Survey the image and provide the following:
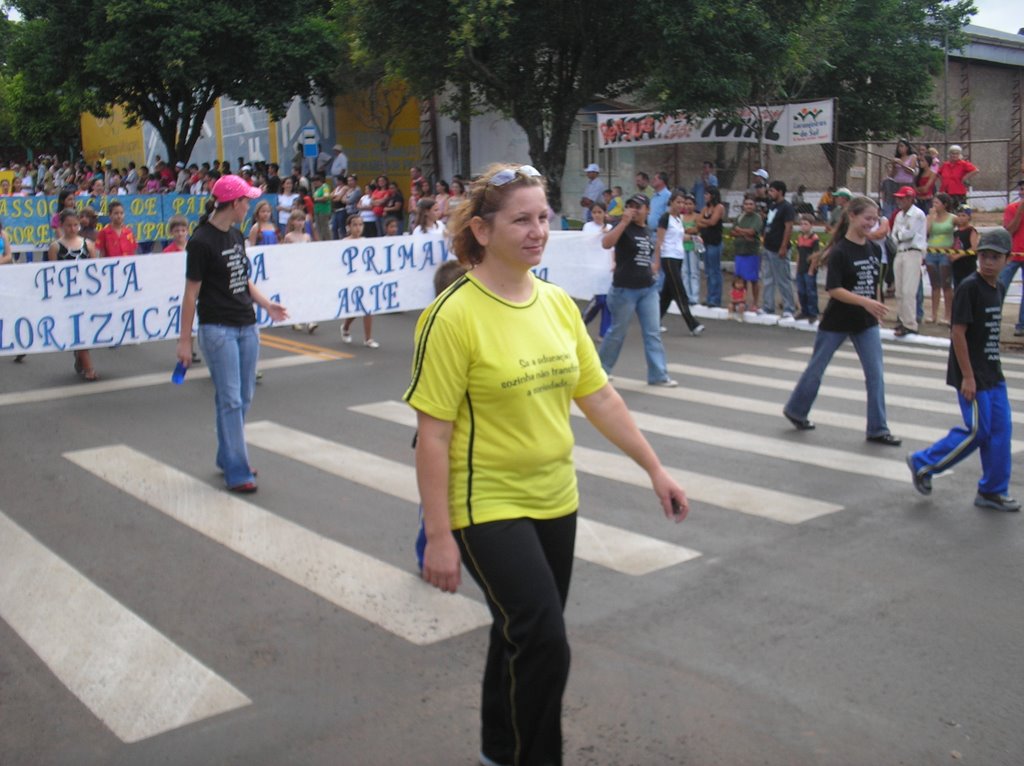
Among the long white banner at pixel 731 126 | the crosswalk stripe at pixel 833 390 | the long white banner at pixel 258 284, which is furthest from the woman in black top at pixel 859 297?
the long white banner at pixel 731 126

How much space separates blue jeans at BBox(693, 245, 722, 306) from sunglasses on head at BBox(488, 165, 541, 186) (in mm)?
14229

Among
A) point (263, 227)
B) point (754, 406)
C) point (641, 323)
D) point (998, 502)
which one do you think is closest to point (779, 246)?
point (641, 323)

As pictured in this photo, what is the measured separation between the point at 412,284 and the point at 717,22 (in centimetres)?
842

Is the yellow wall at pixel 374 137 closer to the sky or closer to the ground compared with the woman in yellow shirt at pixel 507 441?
Result: closer to the sky

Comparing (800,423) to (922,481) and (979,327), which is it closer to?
(922,481)

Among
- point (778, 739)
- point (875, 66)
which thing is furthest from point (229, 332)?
point (875, 66)

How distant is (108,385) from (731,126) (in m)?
15.7

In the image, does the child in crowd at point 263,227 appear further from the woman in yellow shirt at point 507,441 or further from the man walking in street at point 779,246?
the woman in yellow shirt at point 507,441

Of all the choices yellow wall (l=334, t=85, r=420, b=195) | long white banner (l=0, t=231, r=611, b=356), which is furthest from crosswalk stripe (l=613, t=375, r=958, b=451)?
yellow wall (l=334, t=85, r=420, b=195)

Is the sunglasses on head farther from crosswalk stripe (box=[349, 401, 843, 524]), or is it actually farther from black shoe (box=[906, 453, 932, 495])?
black shoe (box=[906, 453, 932, 495])

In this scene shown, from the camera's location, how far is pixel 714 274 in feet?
57.6

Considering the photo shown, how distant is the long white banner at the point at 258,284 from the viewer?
471 inches

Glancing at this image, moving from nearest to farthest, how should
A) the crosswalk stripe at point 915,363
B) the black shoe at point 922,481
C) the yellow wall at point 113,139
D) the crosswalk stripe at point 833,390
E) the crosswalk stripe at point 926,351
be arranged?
the black shoe at point 922,481 < the crosswalk stripe at point 833,390 < the crosswalk stripe at point 915,363 < the crosswalk stripe at point 926,351 < the yellow wall at point 113,139

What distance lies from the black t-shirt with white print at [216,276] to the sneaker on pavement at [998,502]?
476 cm
